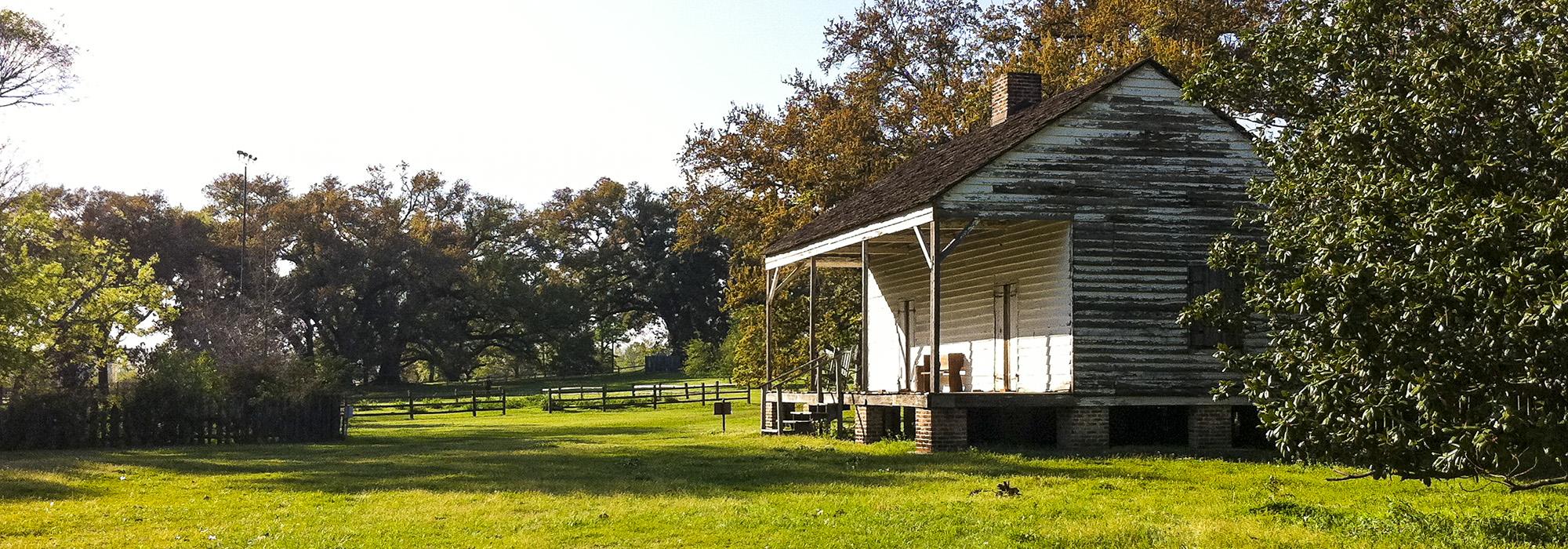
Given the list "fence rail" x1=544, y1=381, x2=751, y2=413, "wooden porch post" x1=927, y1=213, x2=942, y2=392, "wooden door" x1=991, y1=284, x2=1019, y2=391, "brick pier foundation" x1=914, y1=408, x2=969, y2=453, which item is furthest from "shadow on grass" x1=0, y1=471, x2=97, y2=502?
"fence rail" x1=544, y1=381, x2=751, y2=413

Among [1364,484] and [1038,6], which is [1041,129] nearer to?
[1364,484]

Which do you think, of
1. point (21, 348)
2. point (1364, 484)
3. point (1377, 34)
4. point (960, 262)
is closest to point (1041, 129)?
point (960, 262)

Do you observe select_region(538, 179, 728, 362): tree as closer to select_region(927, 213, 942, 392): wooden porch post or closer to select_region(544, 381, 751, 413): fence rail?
select_region(544, 381, 751, 413): fence rail

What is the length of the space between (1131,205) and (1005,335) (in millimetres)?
3357

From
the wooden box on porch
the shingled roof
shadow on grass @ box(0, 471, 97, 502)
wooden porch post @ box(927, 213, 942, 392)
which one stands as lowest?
shadow on grass @ box(0, 471, 97, 502)

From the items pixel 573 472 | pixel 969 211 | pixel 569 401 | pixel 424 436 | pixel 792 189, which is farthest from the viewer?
pixel 569 401

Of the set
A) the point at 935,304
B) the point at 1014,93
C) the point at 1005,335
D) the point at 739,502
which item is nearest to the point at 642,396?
the point at 1014,93

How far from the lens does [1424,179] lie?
10.9m

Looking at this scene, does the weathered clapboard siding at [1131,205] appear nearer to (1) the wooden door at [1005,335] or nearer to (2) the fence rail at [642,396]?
(1) the wooden door at [1005,335]

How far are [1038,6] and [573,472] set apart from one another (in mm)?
28015

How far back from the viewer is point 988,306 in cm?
2741

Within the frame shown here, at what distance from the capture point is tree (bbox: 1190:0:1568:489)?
9969 millimetres

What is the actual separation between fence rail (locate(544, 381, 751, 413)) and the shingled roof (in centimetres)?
2077

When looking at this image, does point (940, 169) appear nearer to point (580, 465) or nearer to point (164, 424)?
point (580, 465)
